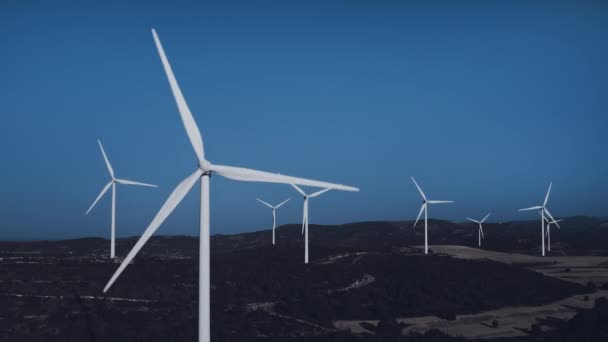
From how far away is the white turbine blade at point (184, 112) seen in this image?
21.6 metres

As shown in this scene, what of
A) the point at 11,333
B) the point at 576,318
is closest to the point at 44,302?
the point at 11,333

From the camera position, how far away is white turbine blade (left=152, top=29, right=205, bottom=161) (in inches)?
849

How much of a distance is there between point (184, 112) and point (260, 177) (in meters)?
4.01

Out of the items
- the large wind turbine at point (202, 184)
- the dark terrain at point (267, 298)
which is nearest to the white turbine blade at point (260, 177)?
the large wind turbine at point (202, 184)

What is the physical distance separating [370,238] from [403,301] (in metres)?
137

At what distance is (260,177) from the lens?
2253 centimetres

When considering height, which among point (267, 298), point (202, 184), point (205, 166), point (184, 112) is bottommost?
point (267, 298)

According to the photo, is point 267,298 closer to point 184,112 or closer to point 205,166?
point 184,112

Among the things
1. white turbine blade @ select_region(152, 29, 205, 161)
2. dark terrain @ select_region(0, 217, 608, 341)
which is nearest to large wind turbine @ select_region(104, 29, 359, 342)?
white turbine blade @ select_region(152, 29, 205, 161)

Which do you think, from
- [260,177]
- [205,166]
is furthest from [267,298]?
[205,166]

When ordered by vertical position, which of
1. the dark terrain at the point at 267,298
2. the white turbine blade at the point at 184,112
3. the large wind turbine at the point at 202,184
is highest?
the white turbine blade at the point at 184,112

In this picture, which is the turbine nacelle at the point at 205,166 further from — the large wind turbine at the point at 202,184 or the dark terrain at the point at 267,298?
the dark terrain at the point at 267,298

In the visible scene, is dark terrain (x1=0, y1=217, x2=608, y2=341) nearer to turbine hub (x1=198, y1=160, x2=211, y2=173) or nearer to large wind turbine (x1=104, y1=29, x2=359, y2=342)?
large wind turbine (x1=104, y1=29, x2=359, y2=342)

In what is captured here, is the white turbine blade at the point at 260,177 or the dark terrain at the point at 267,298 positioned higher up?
the white turbine blade at the point at 260,177
